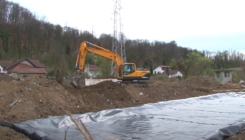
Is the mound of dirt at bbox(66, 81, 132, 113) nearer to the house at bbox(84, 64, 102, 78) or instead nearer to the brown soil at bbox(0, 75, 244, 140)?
the brown soil at bbox(0, 75, 244, 140)

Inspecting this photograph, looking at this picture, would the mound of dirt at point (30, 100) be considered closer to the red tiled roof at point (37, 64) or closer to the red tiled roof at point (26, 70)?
the red tiled roof at point (26, 70)

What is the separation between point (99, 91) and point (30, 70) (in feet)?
112

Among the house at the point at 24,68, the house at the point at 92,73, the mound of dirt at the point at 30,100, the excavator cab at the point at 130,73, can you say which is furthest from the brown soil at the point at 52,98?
the house at the point at 24,68

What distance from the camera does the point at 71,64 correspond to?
41.1m

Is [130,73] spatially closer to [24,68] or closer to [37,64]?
[24,68]

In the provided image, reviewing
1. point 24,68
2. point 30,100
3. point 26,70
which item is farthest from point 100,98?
point 24,68

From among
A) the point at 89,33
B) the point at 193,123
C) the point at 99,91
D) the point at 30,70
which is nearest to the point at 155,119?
the point at 193,123

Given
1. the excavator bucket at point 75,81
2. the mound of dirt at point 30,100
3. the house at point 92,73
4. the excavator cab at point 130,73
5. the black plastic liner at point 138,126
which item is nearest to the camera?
the black plastic liner at point 138,126

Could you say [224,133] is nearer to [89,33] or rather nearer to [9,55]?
[9,55]

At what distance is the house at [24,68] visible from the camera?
40.8 m

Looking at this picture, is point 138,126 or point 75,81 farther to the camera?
point 75,81

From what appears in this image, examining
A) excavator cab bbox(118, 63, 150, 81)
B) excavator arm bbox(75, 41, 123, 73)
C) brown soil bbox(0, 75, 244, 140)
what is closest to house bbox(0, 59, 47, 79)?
excavator arm bbox(75, 41, 123, 73)

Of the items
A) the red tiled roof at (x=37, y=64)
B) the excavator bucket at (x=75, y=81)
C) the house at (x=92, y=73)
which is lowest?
the excavator bucket at (x=75, y=81)

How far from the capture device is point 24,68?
4300cm
